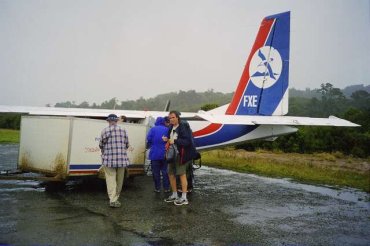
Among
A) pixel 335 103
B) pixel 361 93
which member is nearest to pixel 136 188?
pixel 361 93

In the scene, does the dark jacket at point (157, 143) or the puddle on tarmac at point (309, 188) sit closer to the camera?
the dark jacket at point (157, 143)


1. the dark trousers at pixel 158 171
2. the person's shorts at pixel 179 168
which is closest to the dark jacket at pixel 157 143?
the dark trousers at pixel 158 171

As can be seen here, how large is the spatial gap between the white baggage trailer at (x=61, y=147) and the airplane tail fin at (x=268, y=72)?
5.47 metres

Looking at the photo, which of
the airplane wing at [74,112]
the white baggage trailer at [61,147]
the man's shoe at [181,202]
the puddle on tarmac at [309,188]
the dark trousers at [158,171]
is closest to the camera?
the man's shoe at [181,202]

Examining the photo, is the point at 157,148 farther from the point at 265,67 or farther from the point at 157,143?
the point at 265,67

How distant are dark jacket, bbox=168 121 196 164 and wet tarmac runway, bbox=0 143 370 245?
109cm

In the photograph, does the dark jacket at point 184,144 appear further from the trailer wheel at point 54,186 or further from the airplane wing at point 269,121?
the trailer wheel at point 54,186

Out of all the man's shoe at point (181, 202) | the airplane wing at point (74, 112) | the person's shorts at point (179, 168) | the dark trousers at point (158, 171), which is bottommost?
the man's shoe at point (181, 202)

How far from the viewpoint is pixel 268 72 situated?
39.5ft

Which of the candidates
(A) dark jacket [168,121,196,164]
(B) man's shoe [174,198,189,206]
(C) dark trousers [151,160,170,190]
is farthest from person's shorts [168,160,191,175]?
(C) dark trousers [151,160,170,190]

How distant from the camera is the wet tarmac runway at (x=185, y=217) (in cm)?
535

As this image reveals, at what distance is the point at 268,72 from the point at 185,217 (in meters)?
6.94

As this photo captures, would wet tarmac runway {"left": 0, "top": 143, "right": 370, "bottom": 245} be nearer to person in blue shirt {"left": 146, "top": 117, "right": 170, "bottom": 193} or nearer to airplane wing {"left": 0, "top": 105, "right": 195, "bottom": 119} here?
person in blue shirt {"left": 146, "top": 117, "right": 170, "bottom": 193}

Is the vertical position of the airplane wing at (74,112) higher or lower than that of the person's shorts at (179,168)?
higher
